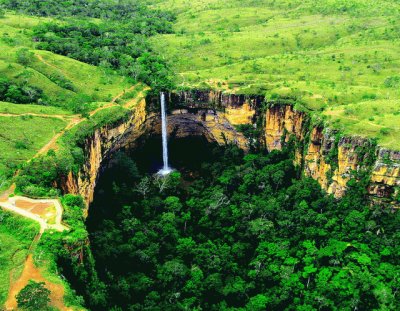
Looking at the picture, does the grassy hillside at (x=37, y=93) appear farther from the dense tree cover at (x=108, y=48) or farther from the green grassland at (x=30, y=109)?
the dense tree cover at (x=108, y=48)

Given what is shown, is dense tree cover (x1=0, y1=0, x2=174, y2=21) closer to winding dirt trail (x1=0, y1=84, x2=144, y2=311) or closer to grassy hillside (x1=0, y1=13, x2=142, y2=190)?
grassy hillside (x1=0, y1=13, x2=142, y2=190)

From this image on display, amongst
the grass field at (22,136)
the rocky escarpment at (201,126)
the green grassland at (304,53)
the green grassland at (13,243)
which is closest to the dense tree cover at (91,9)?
the green grassland at (304,53)

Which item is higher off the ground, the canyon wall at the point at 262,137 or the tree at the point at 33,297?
the canyon wall at the point at 262,137

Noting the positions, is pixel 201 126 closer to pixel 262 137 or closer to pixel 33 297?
pixel 262 137

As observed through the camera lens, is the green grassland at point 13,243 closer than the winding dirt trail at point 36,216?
No

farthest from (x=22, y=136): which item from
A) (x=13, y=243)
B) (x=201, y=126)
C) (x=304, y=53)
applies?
(x=304, y=53)

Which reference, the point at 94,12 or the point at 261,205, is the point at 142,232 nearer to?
the point at 261,205
